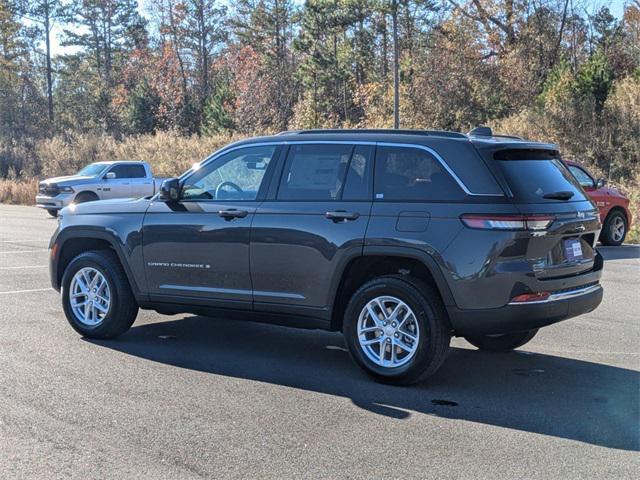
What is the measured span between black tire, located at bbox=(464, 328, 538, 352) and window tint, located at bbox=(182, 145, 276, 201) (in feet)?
7.86

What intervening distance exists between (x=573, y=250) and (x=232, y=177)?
2980 mm

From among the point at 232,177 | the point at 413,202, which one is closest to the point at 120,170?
the point at 232,177

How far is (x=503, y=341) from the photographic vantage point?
7.01m

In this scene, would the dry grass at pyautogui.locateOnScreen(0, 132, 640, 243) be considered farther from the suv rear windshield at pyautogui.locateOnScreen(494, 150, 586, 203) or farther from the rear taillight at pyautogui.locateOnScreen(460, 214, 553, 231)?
the rear taillight at pyautogui.locateOnScreen(460, 214, 553, 231)

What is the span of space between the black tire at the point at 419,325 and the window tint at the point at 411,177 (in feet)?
2.15

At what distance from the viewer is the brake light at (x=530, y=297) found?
5551 mm

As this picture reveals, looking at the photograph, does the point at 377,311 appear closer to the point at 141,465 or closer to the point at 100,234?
the point at 141,465

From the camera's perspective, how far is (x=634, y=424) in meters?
5.17

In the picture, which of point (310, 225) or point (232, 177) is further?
point (232, 177)

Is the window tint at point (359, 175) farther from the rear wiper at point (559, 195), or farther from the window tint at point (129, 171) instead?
the window tint at point (129, 171)

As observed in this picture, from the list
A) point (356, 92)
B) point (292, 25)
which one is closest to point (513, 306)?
point (356, 92)

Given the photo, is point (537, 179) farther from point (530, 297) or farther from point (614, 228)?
point (614, 228)

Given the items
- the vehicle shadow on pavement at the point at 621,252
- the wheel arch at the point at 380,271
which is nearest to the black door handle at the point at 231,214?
the wheel arch at the point at 380,271

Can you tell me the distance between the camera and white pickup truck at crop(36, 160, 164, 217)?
76.7 ft
